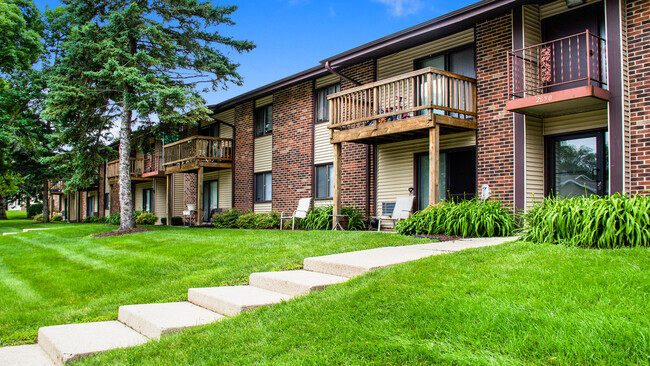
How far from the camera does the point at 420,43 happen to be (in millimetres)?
12367

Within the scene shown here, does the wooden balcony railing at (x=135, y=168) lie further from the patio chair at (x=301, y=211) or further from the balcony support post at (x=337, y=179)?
the balcony support post at (x=337, y=179)

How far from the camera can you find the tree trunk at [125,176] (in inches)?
649

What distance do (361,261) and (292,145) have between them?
11.1 m

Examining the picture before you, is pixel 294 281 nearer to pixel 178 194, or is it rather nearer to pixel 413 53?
pixel 413 53

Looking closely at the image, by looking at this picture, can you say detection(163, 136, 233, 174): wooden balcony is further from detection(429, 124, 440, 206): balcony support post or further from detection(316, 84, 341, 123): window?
detection(429, 124, 440, 206): balcony support post

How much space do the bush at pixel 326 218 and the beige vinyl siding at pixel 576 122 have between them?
5.37m

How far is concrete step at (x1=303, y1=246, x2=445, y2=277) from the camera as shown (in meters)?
5.58

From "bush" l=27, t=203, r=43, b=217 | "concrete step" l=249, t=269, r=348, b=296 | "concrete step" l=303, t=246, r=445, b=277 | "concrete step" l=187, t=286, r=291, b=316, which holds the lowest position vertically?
"bush" l=27, t=203, r=43, b=217

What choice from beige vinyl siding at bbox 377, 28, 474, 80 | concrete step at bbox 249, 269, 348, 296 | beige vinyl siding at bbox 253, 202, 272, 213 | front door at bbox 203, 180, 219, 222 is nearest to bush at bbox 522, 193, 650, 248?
concrete step at bbox 249, 269, 348, 296

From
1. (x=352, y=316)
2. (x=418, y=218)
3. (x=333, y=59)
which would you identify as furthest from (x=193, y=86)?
(x=352, y=316)

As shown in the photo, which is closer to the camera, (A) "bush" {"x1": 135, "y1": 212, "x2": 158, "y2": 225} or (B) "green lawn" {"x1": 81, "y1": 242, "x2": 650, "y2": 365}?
(B) "green lawn" {"x1": 81, "y1": 242, "x2": 650, "y2": 365}

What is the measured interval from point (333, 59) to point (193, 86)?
6421 millimetres

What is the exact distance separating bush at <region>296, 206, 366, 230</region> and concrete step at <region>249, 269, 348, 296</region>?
275 inches

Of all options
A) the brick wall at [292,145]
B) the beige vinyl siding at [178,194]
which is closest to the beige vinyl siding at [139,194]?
the beige vinyl siding at [178,194]
